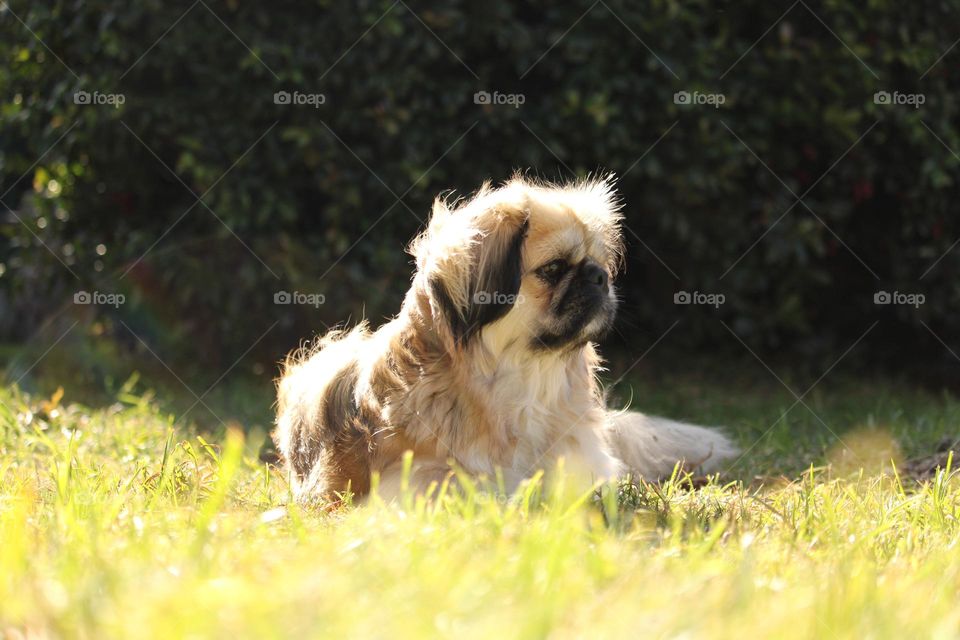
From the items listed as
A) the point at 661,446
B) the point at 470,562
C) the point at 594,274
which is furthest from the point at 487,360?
the point at 470,562

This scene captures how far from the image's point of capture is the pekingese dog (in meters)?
3.24

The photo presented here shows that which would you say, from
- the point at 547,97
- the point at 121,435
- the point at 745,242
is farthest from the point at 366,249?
the point at 745,242

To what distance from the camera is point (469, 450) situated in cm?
325

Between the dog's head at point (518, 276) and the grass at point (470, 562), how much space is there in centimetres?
58

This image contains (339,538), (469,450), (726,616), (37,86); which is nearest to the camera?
(726,616)

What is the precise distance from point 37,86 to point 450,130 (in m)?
2.63

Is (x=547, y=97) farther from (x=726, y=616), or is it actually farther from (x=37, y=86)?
(x=726, y=616)

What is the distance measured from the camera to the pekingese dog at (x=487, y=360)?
3240mm

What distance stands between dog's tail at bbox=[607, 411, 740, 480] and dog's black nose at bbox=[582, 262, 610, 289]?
778 mm

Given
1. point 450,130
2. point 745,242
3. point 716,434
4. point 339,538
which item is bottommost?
point 716,434

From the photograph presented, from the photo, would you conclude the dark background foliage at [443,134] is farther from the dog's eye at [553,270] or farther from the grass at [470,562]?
the grass at [470,562]

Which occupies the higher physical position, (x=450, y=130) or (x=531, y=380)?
(x=450, y=130)

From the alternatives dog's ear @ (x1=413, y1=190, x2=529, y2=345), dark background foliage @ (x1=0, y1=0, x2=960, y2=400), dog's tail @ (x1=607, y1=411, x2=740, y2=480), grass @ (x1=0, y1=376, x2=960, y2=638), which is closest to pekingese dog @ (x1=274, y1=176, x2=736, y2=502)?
dog's ear @ (x1=413, y1=190, x2=529, y2=345)

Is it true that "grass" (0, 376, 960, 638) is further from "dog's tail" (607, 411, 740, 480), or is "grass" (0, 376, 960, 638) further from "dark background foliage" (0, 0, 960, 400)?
"dark background foliage" (0, 0, 960, 400)
